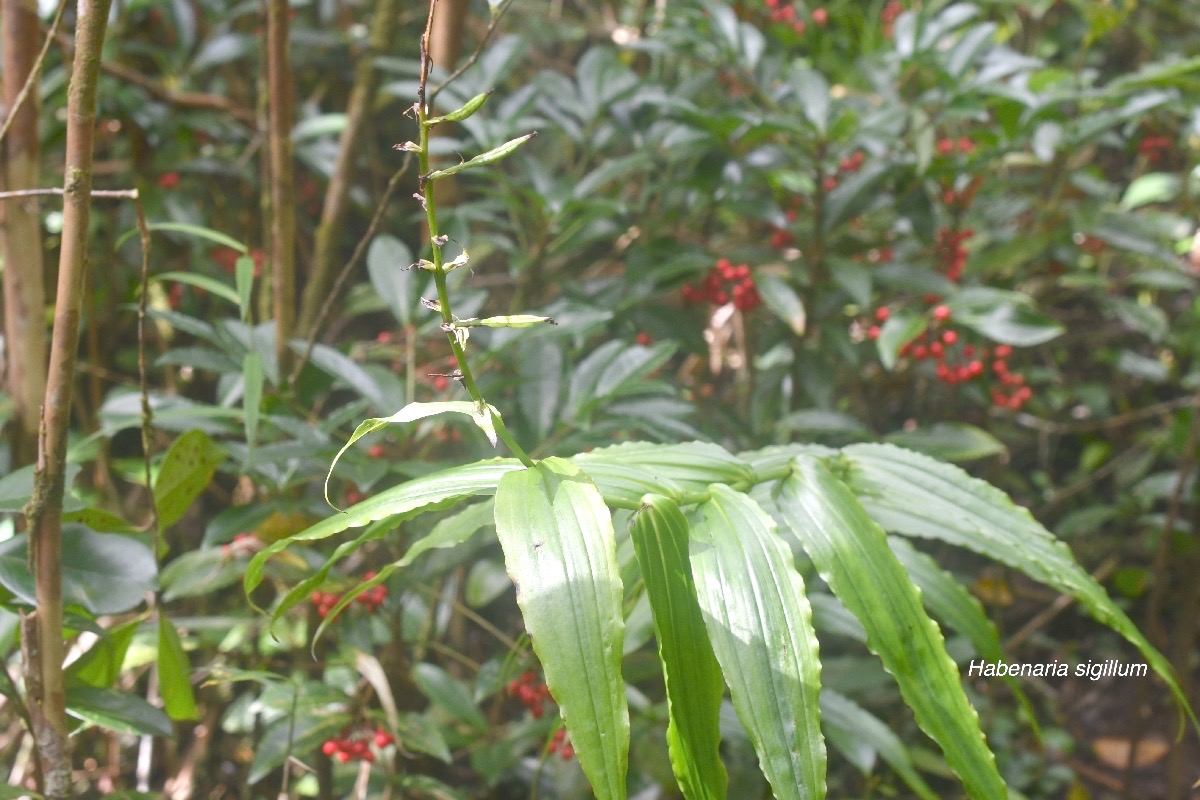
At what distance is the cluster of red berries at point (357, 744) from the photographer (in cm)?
100

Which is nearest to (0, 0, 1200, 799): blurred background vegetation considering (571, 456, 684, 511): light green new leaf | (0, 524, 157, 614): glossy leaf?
(0, 524, 157, 614): glossy leaf

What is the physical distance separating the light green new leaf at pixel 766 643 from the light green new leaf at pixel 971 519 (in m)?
0.17

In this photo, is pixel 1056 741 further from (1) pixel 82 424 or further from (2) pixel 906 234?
(1) pixel 82 424

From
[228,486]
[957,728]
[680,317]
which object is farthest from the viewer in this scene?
[228,486]

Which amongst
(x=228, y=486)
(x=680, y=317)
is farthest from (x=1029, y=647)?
(x=228, y=486)

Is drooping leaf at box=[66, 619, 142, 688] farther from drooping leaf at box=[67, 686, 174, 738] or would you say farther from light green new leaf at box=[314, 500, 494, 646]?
light green new leaf at box=[314, 500, 494, 646]

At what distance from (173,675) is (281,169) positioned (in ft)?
1.85

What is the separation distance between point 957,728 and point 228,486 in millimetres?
1404

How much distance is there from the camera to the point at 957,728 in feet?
1.70

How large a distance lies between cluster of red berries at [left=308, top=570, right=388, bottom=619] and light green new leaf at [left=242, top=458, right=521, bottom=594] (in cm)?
43

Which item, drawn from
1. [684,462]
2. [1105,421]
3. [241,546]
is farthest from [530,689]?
[1105,421]

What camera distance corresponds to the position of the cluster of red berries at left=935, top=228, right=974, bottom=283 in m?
1.42

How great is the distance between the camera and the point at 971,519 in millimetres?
637

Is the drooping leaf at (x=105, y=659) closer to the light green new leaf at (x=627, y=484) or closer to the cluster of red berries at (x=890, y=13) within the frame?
the light green new leaf at (x=627, y=484)
